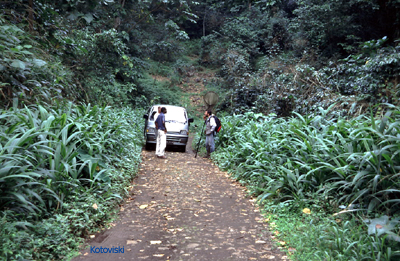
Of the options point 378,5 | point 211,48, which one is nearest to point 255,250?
point 378,5

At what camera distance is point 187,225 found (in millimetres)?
4961

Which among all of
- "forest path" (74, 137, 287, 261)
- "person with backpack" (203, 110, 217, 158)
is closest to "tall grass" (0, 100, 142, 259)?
"forest path" (74, 137, 287, 261)

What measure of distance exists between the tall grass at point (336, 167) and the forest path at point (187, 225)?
711 millimetres

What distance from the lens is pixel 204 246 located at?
13.8 ft

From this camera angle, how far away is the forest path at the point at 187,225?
3.99 meters

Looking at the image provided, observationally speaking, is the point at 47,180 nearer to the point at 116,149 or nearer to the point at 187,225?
the point at 187,225

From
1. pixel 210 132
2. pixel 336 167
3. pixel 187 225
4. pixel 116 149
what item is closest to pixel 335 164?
pixel 336 167

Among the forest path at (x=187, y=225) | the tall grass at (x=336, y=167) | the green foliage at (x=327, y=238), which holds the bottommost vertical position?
the forest path at (x=187, y=225)

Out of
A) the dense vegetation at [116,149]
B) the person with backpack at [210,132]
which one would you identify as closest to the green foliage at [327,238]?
the dense vegetation at [116,149]

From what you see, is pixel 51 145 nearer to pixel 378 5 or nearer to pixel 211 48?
pixel 378 5

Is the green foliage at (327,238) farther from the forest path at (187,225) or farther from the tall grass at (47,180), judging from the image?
the tall grass at (47,180)

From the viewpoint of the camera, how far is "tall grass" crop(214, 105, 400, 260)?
4254mm

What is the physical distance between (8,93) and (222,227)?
4670 millimetres

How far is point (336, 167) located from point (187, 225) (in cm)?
258
